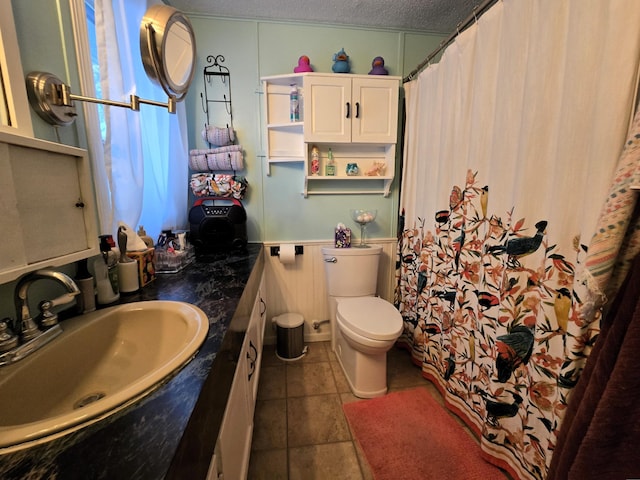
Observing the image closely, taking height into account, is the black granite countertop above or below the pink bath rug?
above

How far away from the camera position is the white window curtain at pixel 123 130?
990 mm

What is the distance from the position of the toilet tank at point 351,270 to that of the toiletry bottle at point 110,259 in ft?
4.05

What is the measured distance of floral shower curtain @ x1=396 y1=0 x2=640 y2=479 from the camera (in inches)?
31.1

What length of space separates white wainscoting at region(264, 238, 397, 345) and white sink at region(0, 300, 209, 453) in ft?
3.96

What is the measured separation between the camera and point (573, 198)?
2.82ft

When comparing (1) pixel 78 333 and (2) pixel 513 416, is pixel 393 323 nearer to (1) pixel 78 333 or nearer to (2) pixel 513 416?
(2) pixel 513 416

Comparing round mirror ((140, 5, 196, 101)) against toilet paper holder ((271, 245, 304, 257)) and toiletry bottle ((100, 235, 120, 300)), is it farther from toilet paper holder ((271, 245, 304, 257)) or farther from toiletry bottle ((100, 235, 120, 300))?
toilet paper holder ((271, 245, 304, 257))

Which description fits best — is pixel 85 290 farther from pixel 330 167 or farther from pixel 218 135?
pixel 330 167

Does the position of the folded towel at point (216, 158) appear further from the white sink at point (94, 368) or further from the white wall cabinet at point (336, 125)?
the white sink at point (94, 368)

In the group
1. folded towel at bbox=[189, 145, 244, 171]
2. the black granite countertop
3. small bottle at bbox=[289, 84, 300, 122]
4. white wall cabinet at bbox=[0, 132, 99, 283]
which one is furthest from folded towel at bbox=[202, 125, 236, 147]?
the black granite countertop

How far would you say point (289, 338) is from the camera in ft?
6.25

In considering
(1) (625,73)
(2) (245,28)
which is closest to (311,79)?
(2) (245,28)

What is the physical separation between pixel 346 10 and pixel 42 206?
1946mm

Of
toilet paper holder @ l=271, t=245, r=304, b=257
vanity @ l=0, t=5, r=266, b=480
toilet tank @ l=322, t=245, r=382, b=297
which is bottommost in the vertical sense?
toilet tank @ l=322, t=245, r=382, b=297
